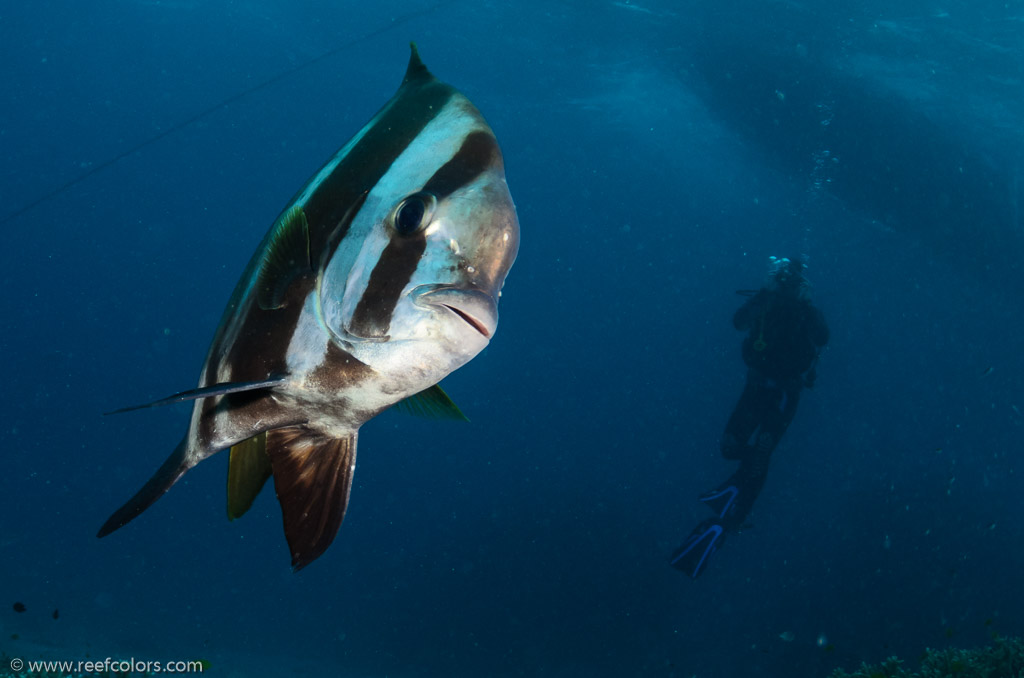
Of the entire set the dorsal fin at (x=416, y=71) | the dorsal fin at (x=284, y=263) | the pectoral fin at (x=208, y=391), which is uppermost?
the dorsal fin at (x=416, y=71)

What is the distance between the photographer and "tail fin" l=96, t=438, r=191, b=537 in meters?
1.09

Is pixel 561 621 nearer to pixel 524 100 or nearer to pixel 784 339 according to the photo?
pixel 784 339

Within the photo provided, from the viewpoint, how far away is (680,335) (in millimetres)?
119938

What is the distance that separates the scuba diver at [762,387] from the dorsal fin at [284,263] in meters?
11.5

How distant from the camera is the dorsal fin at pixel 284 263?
41.6 inches

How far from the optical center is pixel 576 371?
3563 inches

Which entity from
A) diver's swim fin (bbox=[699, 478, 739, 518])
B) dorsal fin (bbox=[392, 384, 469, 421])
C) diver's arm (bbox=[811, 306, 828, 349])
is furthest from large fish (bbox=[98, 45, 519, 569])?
diver's arm (bbox=[811, 306, 828, 349])

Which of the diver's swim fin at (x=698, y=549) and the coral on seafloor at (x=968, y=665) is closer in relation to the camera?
the coral on seafloor at (x=968, y=665)

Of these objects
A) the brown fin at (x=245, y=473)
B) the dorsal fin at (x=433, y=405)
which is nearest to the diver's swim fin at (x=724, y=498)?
the dorsal fin at (x=433, y=405)

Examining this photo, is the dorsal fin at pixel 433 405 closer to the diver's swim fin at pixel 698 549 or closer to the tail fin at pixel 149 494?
the tail fin at pixel 149 494

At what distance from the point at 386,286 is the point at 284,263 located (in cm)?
26

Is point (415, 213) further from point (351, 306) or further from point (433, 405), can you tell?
point (433, 405)

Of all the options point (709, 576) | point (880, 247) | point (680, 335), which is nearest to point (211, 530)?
point (709, 576)

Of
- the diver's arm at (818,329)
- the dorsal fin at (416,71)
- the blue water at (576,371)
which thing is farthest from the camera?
the blue water at (576,371)
